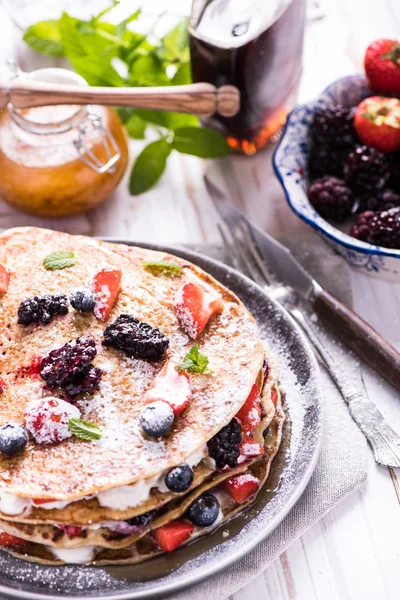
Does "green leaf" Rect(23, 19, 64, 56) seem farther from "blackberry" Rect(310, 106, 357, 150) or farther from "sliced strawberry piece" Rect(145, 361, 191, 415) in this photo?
"sliced strawberry piece" Rect(145, 361, 191, 415)

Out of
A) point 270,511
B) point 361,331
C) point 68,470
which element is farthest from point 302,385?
point 68,470

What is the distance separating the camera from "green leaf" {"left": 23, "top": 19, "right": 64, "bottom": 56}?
337cm

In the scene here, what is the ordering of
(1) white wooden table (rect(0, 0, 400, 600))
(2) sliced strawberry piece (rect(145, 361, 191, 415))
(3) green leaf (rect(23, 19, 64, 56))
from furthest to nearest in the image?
(3) green leaf (rect(23, 19, 64, 56)), (1) white wooden table (rect(0, 0, 400, 600)), (2) sliced strawberry piece (rect(145, 361, 191, 415))

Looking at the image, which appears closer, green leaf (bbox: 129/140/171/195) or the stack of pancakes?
the stack of pancakes

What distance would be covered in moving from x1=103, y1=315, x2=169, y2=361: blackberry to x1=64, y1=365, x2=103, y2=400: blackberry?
0.11m

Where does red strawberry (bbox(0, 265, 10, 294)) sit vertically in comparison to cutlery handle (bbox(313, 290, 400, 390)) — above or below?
above

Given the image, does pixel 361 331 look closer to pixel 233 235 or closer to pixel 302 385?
pixel 302 385

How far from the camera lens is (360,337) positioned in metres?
2.49

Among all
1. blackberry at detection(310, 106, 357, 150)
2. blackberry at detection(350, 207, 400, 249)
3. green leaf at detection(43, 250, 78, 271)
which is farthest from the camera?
blackberry at detection(310, 106, 357, 150)

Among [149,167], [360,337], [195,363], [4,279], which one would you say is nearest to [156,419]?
[195,363]

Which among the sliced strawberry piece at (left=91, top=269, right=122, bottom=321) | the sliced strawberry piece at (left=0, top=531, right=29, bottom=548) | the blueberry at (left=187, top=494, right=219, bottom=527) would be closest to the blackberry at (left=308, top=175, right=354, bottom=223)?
the sliced strawberry piece at (left=91, top=269, right=122, bottom=321)

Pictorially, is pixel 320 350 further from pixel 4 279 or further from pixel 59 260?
pixel 4 279

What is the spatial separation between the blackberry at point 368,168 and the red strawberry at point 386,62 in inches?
13.0

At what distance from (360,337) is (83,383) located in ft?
3.11
